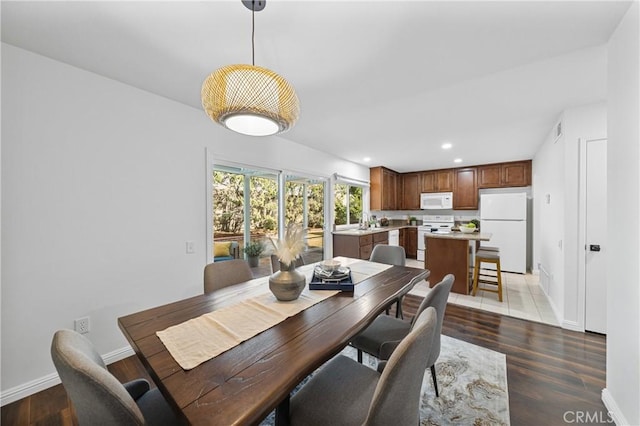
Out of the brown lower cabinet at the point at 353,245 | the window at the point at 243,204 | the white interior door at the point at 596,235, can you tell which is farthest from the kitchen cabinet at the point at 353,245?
the white interior door at the point at 596,235

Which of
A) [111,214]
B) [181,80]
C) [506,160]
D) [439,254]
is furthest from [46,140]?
[506,160]

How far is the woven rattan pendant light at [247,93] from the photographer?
116 centimetres

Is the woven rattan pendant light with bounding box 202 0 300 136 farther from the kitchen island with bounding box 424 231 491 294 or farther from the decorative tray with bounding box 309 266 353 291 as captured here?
the kitchen island with bounding box 424 231 491 294

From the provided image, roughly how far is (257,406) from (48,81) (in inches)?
100

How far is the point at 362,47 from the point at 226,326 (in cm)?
184

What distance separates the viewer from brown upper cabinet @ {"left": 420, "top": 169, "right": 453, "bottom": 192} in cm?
595

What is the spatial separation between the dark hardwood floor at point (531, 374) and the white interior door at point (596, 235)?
249mm

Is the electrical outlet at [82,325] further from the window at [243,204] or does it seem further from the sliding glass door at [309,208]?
the sliding glass door at [309,208]

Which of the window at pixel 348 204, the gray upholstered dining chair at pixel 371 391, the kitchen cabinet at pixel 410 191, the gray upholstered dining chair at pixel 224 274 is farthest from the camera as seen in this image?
the kitchen cabinet at pixel 410 191

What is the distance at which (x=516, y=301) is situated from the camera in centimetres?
330

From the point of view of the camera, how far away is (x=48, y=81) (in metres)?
1.74

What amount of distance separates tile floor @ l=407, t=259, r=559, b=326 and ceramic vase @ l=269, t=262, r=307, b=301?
267 centimetres

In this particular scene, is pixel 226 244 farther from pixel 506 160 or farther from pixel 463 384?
pixel 506 160

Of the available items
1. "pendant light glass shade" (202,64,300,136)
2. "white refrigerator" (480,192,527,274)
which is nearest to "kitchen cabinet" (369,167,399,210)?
"white refrigerator" (480,192,527,274)
